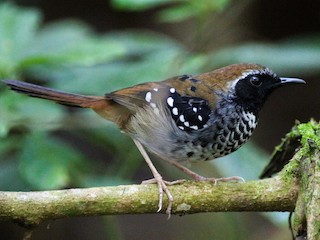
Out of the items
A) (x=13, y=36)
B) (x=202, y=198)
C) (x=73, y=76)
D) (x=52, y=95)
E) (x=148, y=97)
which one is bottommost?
(x=202, y=198)

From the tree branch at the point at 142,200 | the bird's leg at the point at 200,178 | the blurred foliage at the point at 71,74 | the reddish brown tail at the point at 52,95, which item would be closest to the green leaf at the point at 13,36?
the blurred foliage at the point at 71,74

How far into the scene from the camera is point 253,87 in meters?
3.29

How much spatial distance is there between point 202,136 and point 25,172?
1.09m

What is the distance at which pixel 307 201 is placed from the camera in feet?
8.66

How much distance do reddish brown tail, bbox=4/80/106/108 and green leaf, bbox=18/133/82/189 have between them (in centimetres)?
40

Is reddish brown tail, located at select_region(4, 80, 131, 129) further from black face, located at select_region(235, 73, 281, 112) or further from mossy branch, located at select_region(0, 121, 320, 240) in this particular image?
mossy branch, located at select_region(0, 121, 320, 240)

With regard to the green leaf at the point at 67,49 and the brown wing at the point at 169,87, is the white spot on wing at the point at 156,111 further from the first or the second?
the green leaf at the point at 67,49

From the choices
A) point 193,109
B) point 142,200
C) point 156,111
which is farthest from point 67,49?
point 142,200

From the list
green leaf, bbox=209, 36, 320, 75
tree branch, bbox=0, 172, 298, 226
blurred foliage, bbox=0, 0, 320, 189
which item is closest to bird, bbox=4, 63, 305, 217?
tree branch, bbox=0, 172, 298, 226

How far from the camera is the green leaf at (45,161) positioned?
3588mm

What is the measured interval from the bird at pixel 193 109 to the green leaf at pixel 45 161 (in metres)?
0.41

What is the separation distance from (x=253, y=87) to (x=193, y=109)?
33 cm

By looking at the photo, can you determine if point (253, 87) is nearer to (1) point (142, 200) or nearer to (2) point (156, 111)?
(2) point (156, 111)

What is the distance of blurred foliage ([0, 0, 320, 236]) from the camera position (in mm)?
3722
